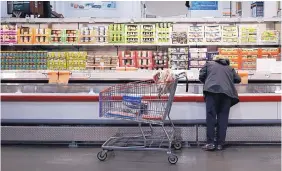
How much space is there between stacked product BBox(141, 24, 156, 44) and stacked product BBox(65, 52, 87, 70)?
4.19 ft

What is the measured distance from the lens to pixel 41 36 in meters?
8.68

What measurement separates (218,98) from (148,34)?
145 inches

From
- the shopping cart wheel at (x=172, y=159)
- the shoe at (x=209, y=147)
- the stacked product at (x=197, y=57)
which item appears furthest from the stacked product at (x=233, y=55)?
the shopping cart wheel at (x=172, y=159)

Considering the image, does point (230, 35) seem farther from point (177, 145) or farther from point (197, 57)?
point (177, 145)

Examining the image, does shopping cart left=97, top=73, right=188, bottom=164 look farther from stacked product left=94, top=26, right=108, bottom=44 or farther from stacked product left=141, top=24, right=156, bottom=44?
stacked product left=94, top=26, right=108, bottom=44

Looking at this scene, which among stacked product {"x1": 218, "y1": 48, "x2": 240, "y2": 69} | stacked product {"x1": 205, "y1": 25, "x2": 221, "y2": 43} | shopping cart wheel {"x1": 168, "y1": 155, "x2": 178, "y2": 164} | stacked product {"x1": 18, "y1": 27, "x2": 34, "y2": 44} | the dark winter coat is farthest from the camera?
stacked product {"x1": 18, "y1": 27, "x2": 34, "y2": 44}

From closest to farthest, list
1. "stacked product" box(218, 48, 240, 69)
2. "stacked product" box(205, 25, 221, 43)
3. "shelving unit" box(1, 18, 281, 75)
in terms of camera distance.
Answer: "stacked product" box(218, 48, 240, 69) → "shelving unit" box(1, 18, 281, 75) → "stacked product" box(205, 25, 221, 43)

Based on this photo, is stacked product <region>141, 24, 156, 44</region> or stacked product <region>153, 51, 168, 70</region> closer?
stacked product <region>141, 24, 156, 44</region>

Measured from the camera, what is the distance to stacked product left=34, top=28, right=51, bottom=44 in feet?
28.4

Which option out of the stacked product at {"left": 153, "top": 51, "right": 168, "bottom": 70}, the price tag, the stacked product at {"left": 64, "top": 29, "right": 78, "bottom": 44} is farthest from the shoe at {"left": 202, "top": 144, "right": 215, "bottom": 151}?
the stacked product at {"left": 64, "top": 29, "right": 78, "bottom": 44}

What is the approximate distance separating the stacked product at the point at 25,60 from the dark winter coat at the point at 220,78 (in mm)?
4346

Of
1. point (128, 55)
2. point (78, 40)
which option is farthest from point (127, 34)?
point (78, 40)

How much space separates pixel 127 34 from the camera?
848cm

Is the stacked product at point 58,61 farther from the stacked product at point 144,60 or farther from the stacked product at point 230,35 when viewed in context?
the stacked product at point 230,35
